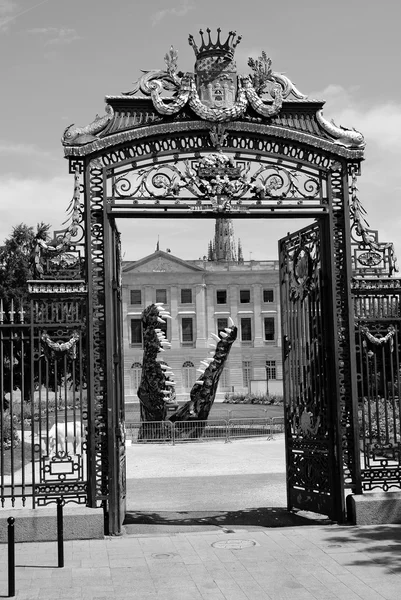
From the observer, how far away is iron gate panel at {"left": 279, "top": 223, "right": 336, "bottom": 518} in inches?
399

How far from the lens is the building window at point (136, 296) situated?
211 ft

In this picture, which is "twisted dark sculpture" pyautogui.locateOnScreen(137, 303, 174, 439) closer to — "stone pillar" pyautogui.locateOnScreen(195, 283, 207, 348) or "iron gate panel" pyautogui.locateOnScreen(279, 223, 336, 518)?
"iron gate panel" pyautogui.locateOnScreen(279, 223, 336, 518)

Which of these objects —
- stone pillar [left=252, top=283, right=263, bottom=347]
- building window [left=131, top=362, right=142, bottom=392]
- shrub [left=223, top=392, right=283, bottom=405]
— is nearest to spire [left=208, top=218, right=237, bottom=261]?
stone pillar [left=252, top=283, right=263, bottom=347]

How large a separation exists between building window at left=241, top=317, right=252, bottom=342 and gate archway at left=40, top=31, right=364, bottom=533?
56.2 metres

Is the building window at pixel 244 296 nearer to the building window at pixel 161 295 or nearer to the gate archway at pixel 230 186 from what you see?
the building window at pixel 161 295

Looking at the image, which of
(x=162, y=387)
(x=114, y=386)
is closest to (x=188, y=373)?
(x=162, y=387)

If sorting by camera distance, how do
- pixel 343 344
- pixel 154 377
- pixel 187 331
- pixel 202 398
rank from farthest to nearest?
pixel 187 331 → pixel 202 398 → pixel 154 377 → pixel 343 344

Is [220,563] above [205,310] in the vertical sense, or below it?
below

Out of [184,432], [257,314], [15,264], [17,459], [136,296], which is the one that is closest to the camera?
[17,459]

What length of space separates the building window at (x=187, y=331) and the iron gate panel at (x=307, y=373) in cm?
5499

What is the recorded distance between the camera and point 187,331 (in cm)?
6644

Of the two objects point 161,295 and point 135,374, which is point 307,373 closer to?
point 135,374

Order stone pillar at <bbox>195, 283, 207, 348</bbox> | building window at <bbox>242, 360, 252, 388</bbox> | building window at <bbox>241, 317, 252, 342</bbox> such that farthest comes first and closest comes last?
building window at <bbox>242, 360, 252, 388</bbox>, building window at <bbox>241, 317, 252, 342</bbox>, stone pillar at <bbox>195, 283, 207, 348</bbox>

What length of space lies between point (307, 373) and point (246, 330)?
185 feet
